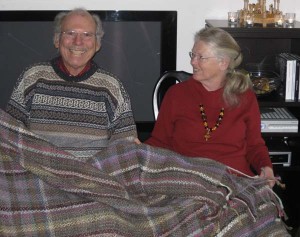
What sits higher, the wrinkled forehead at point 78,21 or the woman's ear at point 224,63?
the wrinkled forehead at point 78,21

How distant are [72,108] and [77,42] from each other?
28 centimetres

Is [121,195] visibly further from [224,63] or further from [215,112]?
[224,63]

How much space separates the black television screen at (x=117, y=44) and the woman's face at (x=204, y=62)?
0.66 m

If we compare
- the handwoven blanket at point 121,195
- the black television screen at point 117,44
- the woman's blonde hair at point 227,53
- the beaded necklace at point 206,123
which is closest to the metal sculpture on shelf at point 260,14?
the black television screen at point 117,44

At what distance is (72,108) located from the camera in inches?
98.8

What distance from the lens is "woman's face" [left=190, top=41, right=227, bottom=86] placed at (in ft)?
8.52

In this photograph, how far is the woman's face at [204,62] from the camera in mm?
2598

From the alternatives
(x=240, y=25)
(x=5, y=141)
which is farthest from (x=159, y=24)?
(x=5, y=141)

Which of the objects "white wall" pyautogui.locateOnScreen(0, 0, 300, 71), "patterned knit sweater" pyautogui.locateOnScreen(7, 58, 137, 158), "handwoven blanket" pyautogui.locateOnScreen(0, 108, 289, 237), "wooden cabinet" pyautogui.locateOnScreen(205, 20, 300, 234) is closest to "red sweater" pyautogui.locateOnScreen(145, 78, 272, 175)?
"patterned knit sweater" pyautogui.locateOnScreen(7, 58, 137, 158)

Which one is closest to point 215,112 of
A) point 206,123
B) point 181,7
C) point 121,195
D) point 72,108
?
point 206,123

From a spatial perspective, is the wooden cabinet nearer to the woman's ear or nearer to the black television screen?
the black television screen

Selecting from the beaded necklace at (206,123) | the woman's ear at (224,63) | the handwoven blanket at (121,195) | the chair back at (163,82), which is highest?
the woman's ear at (224,63)

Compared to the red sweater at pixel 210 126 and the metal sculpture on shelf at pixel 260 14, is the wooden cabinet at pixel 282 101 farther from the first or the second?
the red sweater at pixel 210 126

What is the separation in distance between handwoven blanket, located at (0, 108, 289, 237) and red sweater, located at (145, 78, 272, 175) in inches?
15.9
